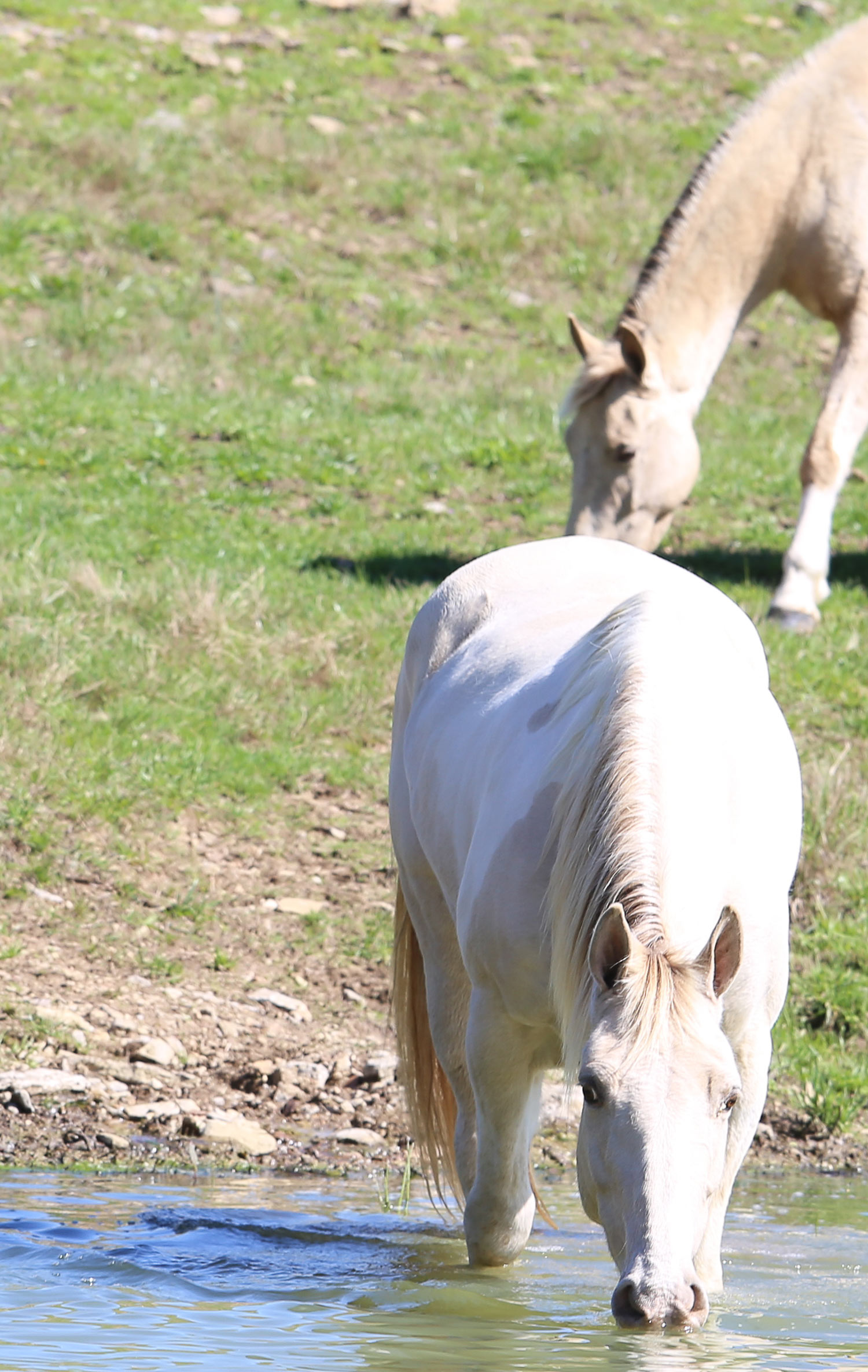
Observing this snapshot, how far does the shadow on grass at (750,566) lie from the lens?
8609mm

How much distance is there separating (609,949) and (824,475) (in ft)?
19.7

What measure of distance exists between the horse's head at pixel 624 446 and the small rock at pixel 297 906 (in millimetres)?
3065

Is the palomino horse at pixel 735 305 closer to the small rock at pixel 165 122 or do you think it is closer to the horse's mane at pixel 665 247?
the horse's mane at pixel 665 247

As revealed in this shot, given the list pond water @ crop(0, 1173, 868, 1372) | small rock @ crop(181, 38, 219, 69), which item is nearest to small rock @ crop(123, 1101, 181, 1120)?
pond water @ crop(0, 1173, 868, 1372)

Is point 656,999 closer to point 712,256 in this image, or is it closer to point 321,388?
point 712,256

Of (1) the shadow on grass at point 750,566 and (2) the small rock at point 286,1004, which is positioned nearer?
(2) the small rock at point 286,1004

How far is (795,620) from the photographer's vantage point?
7820 mm

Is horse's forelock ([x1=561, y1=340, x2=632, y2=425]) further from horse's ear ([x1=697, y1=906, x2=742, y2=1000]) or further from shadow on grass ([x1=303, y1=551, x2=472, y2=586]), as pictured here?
horse's ear ([x1=697, y1=906, x2=742, y2=1000])

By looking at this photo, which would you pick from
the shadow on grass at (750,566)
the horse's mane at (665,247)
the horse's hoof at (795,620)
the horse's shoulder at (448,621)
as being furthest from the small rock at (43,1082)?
the shadow on grass at (750,566)

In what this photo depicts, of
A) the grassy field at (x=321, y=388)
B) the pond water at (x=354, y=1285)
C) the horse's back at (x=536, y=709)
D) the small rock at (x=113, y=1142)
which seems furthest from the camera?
the grassy field at (x=321, y=388)

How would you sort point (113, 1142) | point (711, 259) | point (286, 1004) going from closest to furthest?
point (113, 1142) < point (286, 1004) < point (711, 259)

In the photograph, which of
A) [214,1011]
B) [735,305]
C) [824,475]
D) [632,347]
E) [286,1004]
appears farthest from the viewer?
[735,305]

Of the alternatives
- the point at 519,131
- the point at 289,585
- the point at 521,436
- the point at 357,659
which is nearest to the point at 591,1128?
the point at 357,659

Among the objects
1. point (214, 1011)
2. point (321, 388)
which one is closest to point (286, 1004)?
point (214, 1011)
